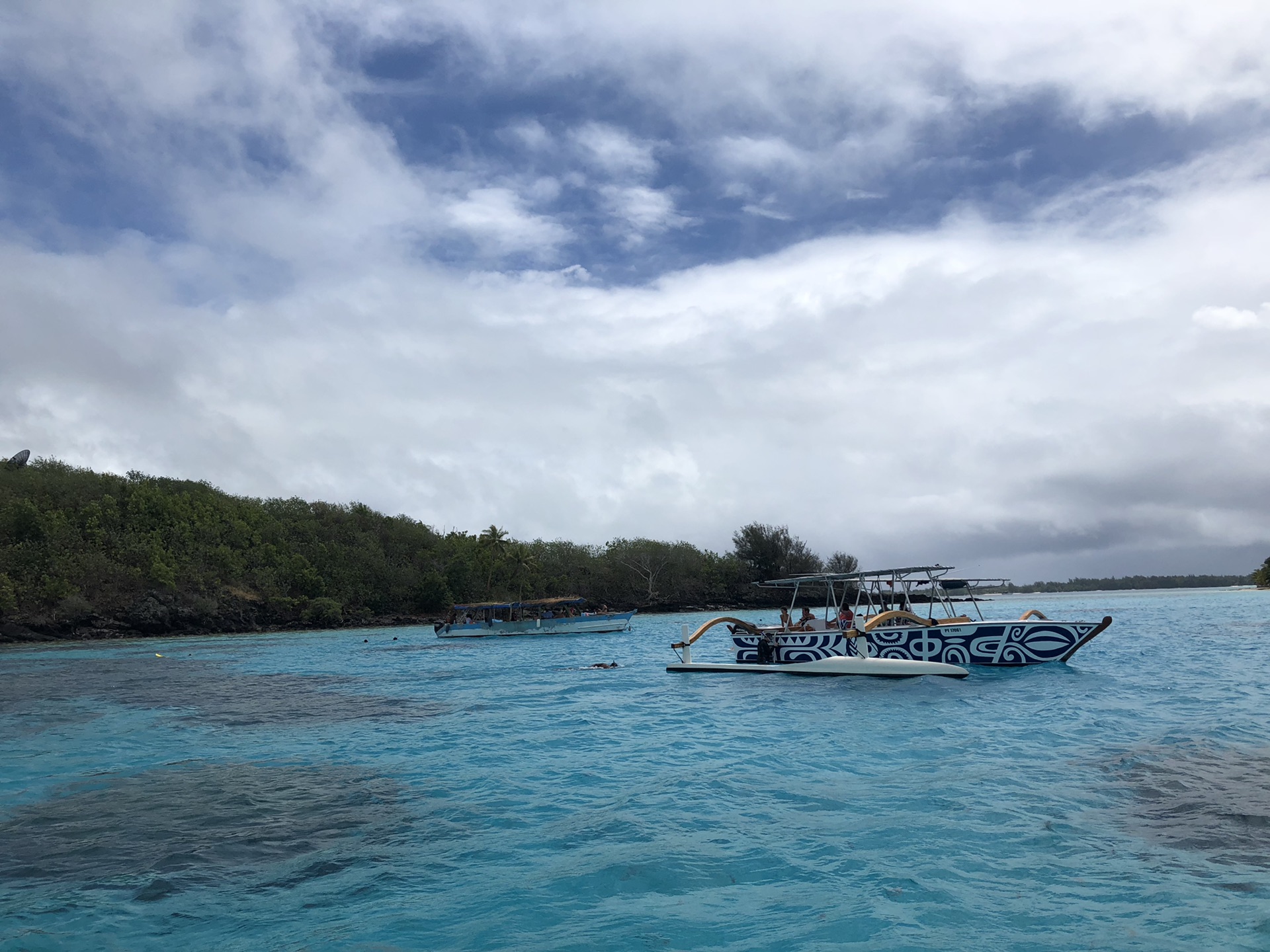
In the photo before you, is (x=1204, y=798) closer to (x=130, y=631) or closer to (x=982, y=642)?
(x=982, y=642)

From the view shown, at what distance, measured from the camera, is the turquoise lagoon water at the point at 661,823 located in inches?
269

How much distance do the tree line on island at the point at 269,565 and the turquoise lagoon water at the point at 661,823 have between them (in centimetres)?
6516

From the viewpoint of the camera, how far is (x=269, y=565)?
3674 inches

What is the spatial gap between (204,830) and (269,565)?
91064 millimetres

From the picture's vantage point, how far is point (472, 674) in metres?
31.9

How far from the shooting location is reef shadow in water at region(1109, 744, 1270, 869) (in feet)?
27.0

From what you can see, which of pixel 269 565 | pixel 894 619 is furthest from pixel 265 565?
pixel 894 619

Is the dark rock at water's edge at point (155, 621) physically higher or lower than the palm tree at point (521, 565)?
lower

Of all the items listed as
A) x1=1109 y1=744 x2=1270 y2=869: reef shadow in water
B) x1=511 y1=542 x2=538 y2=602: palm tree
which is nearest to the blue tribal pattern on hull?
x1=1109 y1=744 x2=1270 y2=869: reef shadow in water

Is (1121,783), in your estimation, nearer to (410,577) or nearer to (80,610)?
(80,610)

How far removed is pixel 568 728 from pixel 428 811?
711 cm

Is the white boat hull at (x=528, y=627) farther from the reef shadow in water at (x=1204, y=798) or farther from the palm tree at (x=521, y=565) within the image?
the reef shadow in water at (x=1204, y=798)

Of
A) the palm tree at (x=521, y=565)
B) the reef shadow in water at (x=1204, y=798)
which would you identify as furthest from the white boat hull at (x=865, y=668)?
the palm tree at (x=521, y=565)

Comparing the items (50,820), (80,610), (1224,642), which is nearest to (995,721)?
(50,820)
